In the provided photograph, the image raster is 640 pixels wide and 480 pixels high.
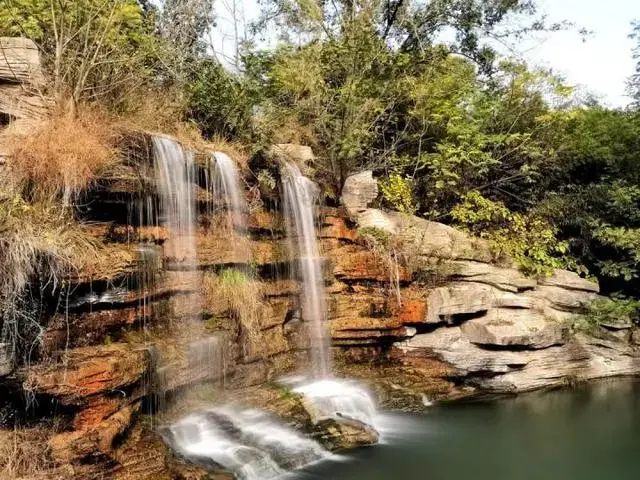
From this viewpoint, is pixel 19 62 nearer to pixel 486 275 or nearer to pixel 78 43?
pixel 78 43

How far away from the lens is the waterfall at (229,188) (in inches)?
275

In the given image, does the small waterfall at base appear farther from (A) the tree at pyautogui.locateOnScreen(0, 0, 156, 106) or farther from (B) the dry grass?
(A) the tree at pyautogui.locateOnScreen(0, 0, 156, 106)

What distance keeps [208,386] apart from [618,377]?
22.8ft

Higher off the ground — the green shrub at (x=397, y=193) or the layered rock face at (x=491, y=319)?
the green shrub at (x=397, y=193)

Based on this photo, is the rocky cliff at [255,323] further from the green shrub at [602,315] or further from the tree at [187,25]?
the tree at [187,25]

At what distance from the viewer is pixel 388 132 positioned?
36.2 ft

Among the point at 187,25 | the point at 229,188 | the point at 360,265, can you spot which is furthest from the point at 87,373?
the point at 187,25

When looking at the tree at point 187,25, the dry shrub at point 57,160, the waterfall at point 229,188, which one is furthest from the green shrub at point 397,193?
the dry shrub at point 57,160

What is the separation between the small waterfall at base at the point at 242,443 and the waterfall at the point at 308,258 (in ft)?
5.73

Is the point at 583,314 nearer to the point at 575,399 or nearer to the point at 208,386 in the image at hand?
the point at 575,399

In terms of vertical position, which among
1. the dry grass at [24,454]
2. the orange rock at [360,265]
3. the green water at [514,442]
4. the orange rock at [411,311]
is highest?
the orange rock at [360,265]

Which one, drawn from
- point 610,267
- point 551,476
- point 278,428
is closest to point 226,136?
point 278,428

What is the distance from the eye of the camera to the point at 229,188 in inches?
280

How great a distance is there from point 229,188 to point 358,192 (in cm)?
270
